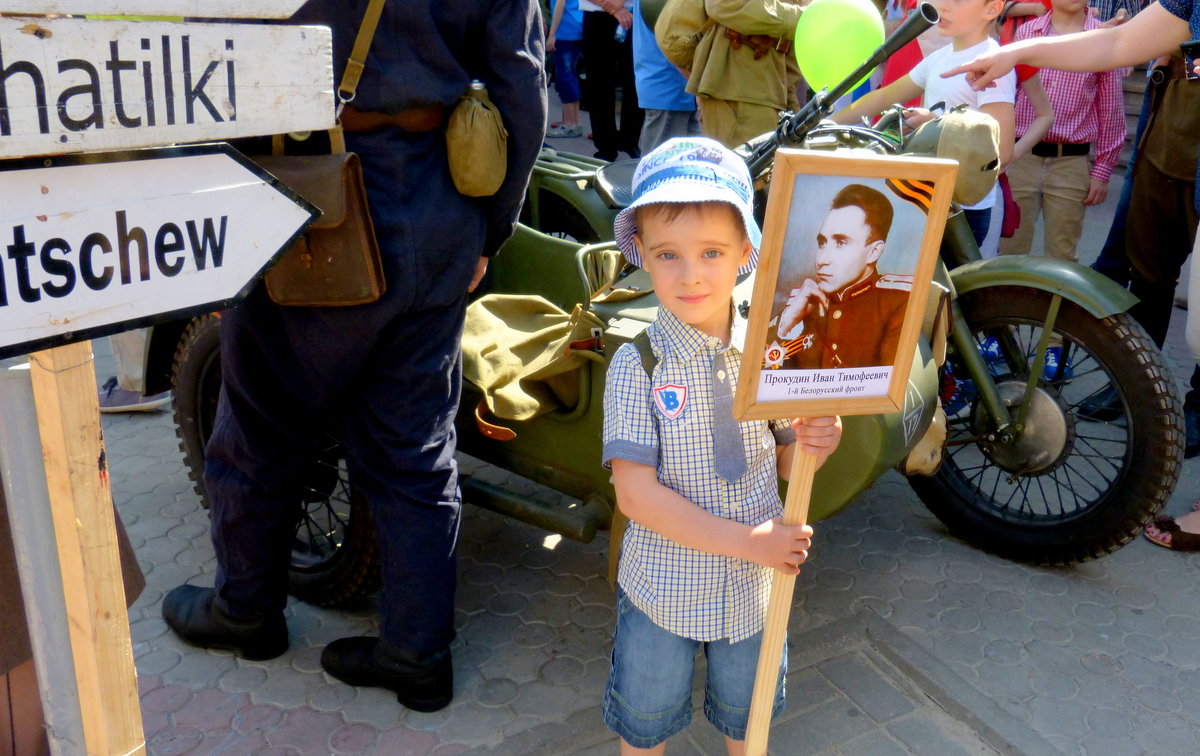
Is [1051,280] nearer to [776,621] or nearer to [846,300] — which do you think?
[846,300]

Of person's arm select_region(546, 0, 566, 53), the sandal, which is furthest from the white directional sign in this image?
person's arm select_region(546, 0, 566, 53)

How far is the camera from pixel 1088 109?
4742 millimetres

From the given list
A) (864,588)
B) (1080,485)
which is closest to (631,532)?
(864,588)

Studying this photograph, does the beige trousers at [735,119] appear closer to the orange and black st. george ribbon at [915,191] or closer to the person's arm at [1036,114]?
the person's arm at [1036,114]

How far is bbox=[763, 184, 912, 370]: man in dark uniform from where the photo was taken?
161 centimetres

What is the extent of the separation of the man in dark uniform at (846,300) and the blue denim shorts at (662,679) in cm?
64

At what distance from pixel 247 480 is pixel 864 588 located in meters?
1.82

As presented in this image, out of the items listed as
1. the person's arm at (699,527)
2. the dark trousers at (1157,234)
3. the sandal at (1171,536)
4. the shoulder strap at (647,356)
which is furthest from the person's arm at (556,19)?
the person's arm at (699,527)

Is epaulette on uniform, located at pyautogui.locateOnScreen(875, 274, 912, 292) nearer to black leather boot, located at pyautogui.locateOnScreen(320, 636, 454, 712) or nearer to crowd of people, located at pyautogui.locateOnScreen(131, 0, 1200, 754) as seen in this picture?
crowd of people, located at pyautogui.locateOnScreen(131, 0, 1200, 754)

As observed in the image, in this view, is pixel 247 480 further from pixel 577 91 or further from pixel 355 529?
pixel 577 91

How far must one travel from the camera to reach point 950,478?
343 cm

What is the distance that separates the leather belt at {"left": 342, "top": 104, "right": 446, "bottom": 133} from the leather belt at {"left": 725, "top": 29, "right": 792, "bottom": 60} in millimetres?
2775

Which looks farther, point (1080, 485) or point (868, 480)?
point (1080, 485)

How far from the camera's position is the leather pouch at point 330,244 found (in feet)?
6.81
